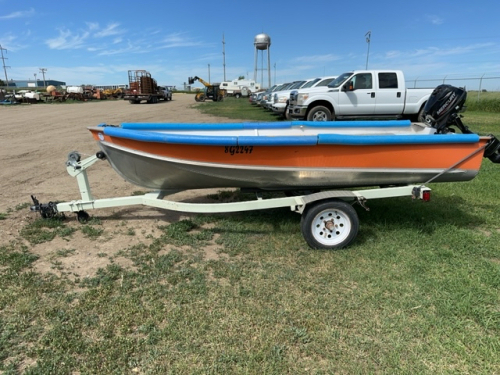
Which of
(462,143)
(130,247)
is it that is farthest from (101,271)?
(462,143)

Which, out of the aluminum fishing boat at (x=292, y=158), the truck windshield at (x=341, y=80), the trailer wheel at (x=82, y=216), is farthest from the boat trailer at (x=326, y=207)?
the truck windshield at (x=341, y=80)

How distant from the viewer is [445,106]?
4133 mm

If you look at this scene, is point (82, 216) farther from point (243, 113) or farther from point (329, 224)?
point (243, 113)

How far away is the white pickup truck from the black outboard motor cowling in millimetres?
7453

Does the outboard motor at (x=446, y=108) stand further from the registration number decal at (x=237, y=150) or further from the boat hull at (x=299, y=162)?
the registration number decal at (x=237, y=150)

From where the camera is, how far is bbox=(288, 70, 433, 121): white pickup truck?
11594mm

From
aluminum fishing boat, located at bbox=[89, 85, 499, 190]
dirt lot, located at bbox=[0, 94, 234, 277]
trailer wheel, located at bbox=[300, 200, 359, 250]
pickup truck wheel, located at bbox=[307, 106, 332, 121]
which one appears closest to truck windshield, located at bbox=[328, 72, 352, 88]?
pickup truck wheel, located at bbox=[307, 106, 332, 121]

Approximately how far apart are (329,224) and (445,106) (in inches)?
83.6

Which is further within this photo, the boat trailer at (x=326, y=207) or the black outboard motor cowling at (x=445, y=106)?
the black outboard motor cowling at (x=445, y=106)

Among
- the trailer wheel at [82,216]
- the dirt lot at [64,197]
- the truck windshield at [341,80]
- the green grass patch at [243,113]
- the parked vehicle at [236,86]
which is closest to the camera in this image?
the dirt lot at [64,197]

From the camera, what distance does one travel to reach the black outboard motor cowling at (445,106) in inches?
161

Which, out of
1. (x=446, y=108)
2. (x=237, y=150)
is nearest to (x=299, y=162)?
(x=237, y=150)

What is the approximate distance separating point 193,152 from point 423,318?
98.8 inches

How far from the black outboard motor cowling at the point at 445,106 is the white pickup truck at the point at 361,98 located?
7453 millimetres
